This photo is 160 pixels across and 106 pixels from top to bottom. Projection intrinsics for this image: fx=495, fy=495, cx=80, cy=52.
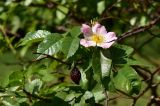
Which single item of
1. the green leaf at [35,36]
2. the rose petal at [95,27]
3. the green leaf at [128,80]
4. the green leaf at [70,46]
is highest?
the rose petal at [95,27]

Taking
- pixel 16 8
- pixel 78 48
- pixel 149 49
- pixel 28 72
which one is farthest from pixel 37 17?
pixel 149 49

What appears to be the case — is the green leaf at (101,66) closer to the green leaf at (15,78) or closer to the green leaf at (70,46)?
the green leaf at (70,46)

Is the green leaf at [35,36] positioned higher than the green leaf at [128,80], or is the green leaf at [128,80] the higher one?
the green leaf at [35,36]

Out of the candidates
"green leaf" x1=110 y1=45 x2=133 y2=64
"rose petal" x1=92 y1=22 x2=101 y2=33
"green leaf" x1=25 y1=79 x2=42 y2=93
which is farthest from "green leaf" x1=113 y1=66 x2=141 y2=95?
"green leaf" x1=25 y1=79 x2=42 y2=93

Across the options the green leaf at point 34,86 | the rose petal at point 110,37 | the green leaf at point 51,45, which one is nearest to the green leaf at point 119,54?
the rose petal at point 110,37

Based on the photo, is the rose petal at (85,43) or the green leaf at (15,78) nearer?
the rose petal at (85,43)

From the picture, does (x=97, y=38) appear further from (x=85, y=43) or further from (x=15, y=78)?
(x=15, y=78)
